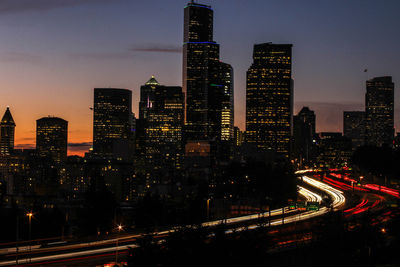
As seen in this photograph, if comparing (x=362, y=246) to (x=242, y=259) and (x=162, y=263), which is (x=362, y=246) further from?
(x=162, y=263)

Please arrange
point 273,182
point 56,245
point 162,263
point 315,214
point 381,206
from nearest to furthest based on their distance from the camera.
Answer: point 162,263 < point 56,245 < point 315,214 < point 381,206 < point 273,182

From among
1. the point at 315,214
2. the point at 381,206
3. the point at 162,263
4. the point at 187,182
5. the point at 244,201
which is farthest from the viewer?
the point at 187,182

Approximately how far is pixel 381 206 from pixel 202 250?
54965 millimetres

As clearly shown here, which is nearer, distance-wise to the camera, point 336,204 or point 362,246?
point 362,246

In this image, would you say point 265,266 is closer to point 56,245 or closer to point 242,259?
point 242,259

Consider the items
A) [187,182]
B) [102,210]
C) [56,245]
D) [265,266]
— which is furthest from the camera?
[187,182]

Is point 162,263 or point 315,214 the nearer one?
point 162,263

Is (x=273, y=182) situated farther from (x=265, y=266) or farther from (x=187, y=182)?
(x=265, y=266)

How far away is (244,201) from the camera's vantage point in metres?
107

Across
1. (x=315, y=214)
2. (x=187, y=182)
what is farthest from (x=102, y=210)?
(x=187, y=182)

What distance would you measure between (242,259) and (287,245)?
1072 centimetres

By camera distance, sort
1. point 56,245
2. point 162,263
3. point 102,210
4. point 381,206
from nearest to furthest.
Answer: point 162,263, point 56,245, point 381,206, point 102,210

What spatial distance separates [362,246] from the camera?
50.3m

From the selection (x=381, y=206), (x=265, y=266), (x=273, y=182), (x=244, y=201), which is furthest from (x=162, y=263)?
(x=273, y=182)
